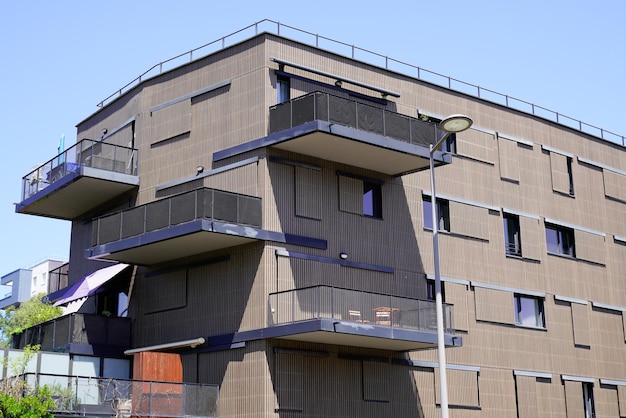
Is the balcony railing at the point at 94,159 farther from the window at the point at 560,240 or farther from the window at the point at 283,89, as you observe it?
the window at the point at 560,240

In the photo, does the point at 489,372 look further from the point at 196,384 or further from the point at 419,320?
the point at 196,384

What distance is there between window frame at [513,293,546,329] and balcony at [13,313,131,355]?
53.5 ft

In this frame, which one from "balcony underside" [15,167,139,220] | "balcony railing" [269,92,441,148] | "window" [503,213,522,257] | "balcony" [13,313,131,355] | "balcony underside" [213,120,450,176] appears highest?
"balcony railing" [269,92,441,148]

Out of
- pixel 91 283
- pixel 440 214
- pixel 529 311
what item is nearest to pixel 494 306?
pixel 529 311

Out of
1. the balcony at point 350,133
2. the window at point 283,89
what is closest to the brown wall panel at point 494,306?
the balcony at point 350,133

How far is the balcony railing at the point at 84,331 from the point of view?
34750mm

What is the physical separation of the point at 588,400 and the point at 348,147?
56.5ft

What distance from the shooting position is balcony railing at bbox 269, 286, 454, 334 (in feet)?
98.8

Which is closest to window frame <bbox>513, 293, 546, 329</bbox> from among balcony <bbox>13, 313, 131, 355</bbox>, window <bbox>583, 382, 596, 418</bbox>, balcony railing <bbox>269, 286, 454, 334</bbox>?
window <bbox>583, 382, 596, 418</bbox>

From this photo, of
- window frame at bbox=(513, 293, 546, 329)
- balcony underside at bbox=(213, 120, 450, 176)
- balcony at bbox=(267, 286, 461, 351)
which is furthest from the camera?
window frame at bbox=(513, 293, 546, 329)

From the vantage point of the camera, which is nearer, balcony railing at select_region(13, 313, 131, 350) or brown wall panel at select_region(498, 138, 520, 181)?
balcony railing at select_region(13, 313, 131, 350)

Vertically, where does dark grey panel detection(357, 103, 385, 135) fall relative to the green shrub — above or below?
above

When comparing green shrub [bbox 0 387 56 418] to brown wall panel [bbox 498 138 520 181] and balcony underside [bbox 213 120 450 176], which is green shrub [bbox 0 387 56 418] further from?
brown wall panel [bbox 498 138 520 181]

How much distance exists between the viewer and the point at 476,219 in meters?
39.0
